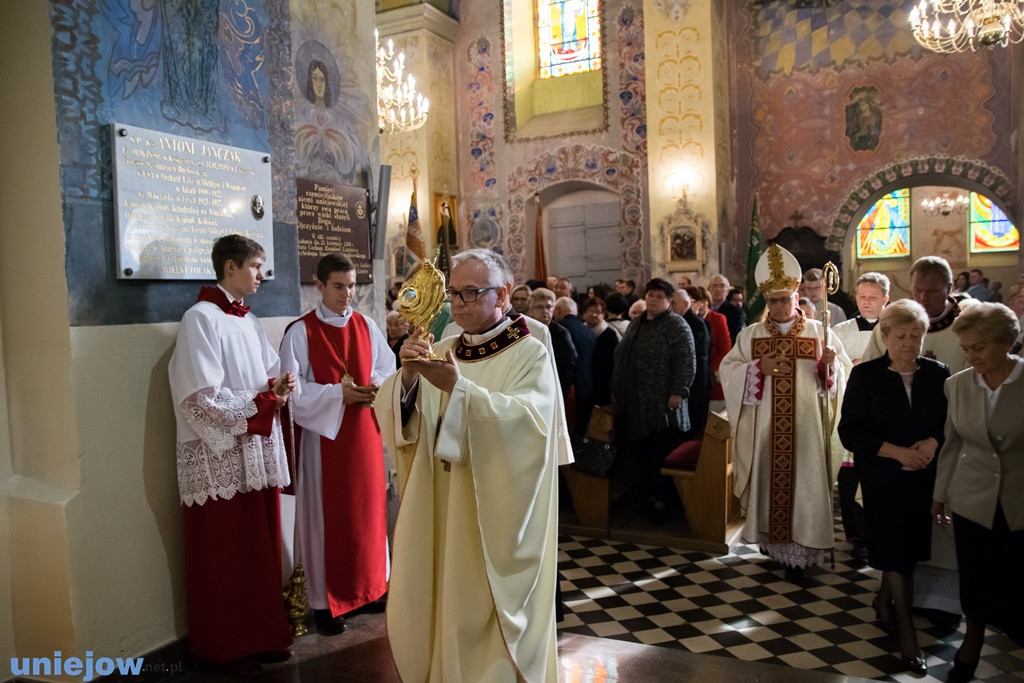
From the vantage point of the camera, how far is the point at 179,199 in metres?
3.49

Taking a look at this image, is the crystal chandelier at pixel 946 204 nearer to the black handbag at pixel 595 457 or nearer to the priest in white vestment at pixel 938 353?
the priest in white vestment at pixel 938 353

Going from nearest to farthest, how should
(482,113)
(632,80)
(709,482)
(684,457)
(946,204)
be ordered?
1. (709,482)
2. (684,457)
3. (632,80)
4. (482,113)
5. (946,204)

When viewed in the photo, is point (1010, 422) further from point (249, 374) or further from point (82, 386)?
point (82, 386)

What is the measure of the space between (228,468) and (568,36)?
1319 centimetres

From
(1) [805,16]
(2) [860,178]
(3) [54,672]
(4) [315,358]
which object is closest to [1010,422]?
(4) [315,358]

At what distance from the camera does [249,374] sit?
11.6 feet

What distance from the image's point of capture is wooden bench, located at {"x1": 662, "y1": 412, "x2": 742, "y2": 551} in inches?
213

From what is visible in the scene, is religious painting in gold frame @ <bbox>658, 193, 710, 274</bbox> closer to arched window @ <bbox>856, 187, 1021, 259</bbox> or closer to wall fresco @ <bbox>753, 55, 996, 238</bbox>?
wall fresco @ <bbox>753, 55, 996, 238</bbox>

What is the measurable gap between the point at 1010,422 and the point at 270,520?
324 cm

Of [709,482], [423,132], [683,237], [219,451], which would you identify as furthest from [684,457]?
[423,132]

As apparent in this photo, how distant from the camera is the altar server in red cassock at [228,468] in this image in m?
3.30

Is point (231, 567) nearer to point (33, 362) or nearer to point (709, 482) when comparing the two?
point (33, 362)

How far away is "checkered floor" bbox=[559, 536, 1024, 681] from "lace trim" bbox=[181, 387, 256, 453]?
216cm

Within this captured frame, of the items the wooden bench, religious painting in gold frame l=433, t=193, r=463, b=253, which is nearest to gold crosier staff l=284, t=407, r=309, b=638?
the wooden bench
